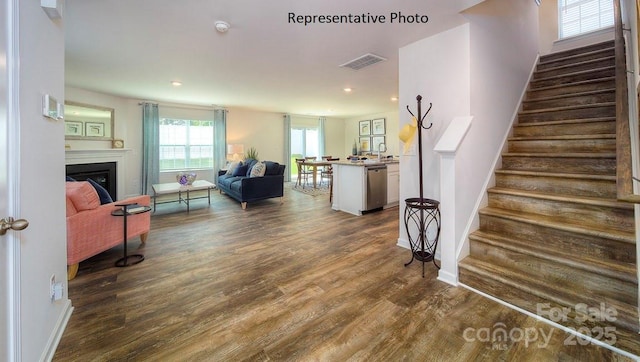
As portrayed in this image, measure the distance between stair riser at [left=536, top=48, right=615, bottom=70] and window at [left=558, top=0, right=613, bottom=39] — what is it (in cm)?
150

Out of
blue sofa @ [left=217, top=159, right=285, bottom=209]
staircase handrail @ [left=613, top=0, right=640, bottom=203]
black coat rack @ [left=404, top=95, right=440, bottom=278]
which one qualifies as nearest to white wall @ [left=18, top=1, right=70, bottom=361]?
black coat rack @ [left=404, top=95, right=440, bottom=278]

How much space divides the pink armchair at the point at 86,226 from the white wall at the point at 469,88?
308 centimetres

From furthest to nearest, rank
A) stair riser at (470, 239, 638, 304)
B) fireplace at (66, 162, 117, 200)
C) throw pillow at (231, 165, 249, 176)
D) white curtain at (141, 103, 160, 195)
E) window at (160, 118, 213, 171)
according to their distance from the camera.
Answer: window at (160, 118, 213, 171) < white curtain at (141, 103, 160, 195) < throw pillow at (231, 165, 249, 176) < fireplace at (66, 162, 117, 200) < stair riser at (470, 239, 638, 304)

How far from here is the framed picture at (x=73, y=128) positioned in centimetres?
489

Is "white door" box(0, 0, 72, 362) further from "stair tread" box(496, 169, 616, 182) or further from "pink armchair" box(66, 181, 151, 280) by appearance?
"stair tread" box(496, 169, 616, 182)

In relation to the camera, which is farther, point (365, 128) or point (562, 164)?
point (365, 128)

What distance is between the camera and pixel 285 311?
1.86 metres

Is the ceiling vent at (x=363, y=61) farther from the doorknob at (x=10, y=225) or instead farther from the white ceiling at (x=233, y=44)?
→ the doorknob at (x=10, y=225)

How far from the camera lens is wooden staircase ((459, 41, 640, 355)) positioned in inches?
66.9

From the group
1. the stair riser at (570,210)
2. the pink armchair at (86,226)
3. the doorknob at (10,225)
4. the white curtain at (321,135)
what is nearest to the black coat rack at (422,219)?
the stair riser at (570,210)

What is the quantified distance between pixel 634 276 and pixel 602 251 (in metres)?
0.26

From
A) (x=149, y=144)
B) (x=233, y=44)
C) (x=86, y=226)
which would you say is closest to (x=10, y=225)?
(x=86, y=226)

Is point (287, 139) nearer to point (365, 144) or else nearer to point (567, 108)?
point (365, 144)

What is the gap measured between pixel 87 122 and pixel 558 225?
731 cm
